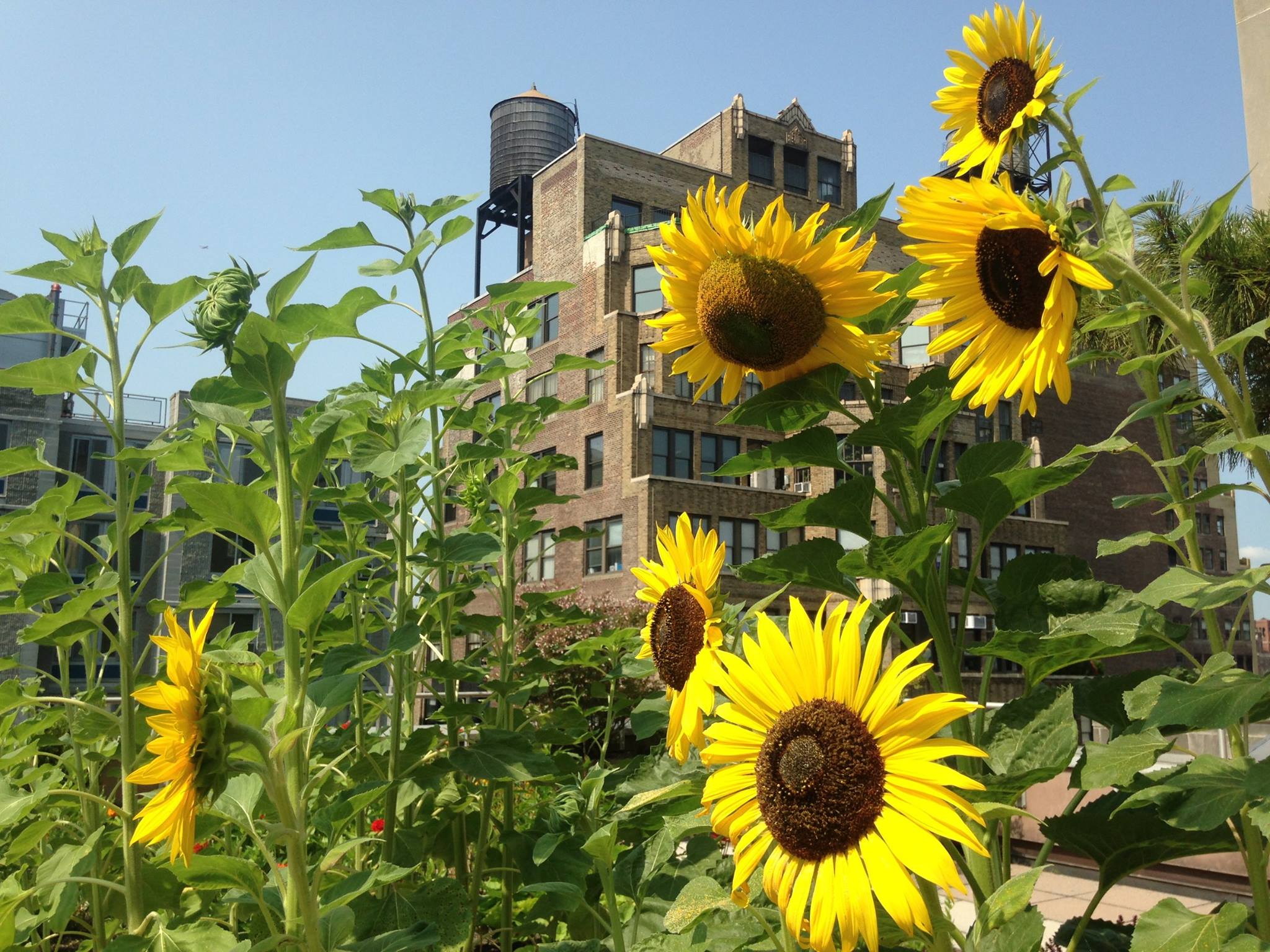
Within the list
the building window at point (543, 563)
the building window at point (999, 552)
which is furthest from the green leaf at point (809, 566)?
the building window at point (999, 552)

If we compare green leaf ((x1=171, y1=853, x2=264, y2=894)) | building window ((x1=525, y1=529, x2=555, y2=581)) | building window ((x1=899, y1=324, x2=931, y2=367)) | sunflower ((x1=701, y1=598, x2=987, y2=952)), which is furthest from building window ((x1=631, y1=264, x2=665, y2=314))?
sunflower ((x1=701, y1=598, x2=987, y2=952))

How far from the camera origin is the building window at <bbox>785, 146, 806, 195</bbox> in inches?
1516

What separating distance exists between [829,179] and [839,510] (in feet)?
133

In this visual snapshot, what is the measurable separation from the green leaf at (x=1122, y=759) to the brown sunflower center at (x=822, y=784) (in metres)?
0.35

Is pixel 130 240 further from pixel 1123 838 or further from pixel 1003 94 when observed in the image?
pixel 1123 838

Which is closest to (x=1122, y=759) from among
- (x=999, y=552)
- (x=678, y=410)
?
(x=678, y=410)

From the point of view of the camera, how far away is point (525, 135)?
4519cm

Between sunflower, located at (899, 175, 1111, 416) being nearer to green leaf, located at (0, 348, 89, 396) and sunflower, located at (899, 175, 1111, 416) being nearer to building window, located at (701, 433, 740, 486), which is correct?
green leaf, located at (0, 348, 89, 396)

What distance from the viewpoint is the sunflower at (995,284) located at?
1072 mm

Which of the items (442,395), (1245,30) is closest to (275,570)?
(442,395)

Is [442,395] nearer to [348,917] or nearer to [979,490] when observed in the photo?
[348,917]

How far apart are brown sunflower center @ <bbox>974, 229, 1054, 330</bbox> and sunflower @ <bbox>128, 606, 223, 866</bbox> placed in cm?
108

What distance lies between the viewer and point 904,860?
911 mm

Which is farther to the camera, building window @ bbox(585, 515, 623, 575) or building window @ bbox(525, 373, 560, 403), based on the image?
building window @ bbox(525, 373, 560, 403)
